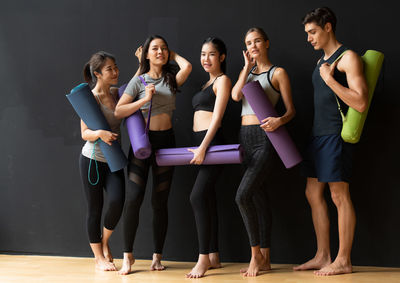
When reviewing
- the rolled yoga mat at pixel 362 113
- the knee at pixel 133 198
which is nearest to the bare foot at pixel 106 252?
the knee at pixel 133 198

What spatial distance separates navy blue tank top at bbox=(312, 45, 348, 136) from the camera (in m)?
2.78

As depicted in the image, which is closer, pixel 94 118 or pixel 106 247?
pixel 94 118

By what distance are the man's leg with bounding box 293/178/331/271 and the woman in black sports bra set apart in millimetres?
621

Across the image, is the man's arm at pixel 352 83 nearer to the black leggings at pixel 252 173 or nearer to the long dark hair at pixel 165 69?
the black leggings at pixel 252 173

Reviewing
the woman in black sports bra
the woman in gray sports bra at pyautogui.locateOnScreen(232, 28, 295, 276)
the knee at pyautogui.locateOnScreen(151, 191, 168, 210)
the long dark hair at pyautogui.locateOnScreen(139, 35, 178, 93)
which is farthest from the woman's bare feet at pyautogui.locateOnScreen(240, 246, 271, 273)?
the long dark hair at pyautogui.locateOnScreen(139, 35, 178, 93)

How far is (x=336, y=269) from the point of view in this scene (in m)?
2.76

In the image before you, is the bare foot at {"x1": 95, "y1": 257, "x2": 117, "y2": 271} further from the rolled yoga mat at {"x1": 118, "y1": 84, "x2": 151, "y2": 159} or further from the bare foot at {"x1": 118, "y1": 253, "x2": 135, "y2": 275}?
the rolled yoga mat at {"x1": 118, "y1": 84, "x2": 151, "y2": 159}

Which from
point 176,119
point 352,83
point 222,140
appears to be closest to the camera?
point 352,83

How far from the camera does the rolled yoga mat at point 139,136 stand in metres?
2.86

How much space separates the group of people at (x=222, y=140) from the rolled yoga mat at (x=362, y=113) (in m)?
0.07

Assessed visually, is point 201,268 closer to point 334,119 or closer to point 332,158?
point 332,158

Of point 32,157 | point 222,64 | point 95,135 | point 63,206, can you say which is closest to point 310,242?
point 222,64

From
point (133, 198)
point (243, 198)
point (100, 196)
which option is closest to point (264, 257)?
point (243, 198)

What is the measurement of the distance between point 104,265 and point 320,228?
1.49 m
